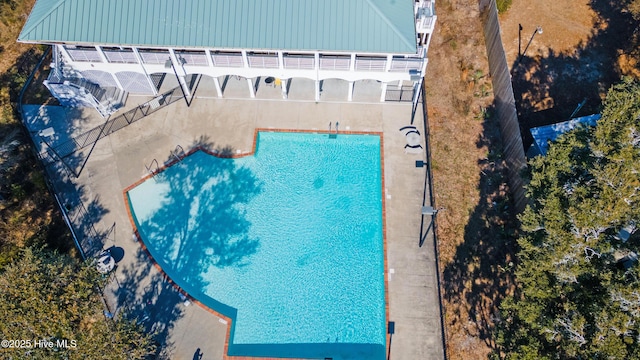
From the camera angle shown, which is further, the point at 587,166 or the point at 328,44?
the point at 328,44

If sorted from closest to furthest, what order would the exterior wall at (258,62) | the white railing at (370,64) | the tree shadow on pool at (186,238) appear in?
the tree shadow on pool at (186,238)
the white railing at (370,64)
the exterior wall at (258,62)

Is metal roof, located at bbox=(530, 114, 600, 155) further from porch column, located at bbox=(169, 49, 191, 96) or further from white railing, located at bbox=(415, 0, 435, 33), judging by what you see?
porch column, located at bbox=(169, 49, 191, 96)

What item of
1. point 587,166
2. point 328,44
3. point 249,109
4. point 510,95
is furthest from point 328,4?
point 587,166

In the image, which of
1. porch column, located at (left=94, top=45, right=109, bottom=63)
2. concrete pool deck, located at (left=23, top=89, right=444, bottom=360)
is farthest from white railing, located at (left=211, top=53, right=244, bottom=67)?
porch column, located at (left=94, top=45, right=109, bottom=63)

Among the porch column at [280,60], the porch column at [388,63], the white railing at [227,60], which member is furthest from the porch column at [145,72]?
the porch column at [388,63]

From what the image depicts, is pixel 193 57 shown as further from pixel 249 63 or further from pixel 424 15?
pixel 424 15

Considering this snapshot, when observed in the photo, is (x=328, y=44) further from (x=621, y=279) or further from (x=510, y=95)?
(x=621, y=279)

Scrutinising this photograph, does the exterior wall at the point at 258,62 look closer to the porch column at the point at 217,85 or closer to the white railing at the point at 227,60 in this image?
the white railing at the point at 227,60

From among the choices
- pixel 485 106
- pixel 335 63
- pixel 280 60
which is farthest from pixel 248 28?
pixel 485 106
